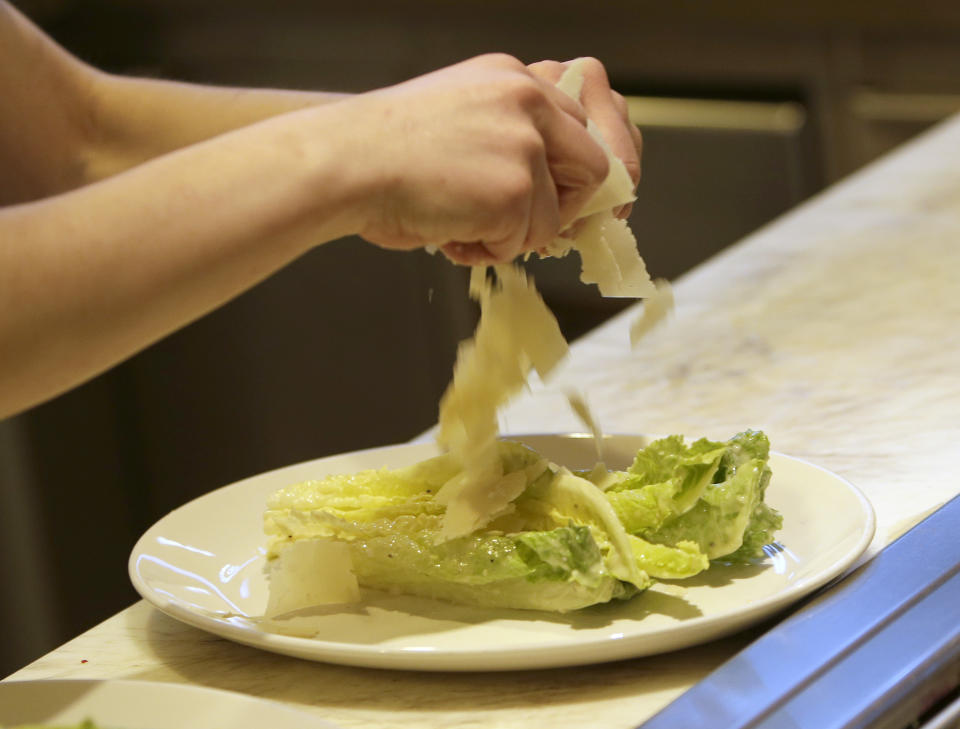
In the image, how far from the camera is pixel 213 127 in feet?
4.45

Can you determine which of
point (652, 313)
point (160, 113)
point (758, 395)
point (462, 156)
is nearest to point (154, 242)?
point (462, 156)

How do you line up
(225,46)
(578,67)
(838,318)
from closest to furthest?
(578,67), (838,318), (225,46)

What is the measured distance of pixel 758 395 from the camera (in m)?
1.48

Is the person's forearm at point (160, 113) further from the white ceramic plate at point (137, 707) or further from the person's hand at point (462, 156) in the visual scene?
the white ceramic plate at point (137, 707)

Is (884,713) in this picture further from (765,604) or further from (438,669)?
(438,669)

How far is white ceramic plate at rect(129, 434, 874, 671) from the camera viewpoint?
2.73ft

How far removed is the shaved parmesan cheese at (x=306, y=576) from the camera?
97 cm

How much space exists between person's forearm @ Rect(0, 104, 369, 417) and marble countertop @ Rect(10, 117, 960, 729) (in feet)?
0.84

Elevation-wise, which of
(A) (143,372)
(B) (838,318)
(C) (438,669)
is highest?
(C) (438,669)

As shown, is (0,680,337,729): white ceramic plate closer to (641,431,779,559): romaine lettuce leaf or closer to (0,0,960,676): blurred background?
(641,431,779,559): romaine lettuce leaf

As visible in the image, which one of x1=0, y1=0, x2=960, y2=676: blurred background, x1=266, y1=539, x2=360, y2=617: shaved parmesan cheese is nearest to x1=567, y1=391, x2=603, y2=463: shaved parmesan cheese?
x1=266, y1=539, x2=360, y2=617: shaved parmesan cheese

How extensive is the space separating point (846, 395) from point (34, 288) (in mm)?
939

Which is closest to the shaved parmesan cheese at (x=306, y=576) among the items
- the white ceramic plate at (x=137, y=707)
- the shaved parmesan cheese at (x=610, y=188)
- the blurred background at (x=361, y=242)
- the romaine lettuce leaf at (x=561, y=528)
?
the romaine lettuce leaf at (x=561, y=528)

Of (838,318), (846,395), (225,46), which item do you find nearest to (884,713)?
(846,395)
